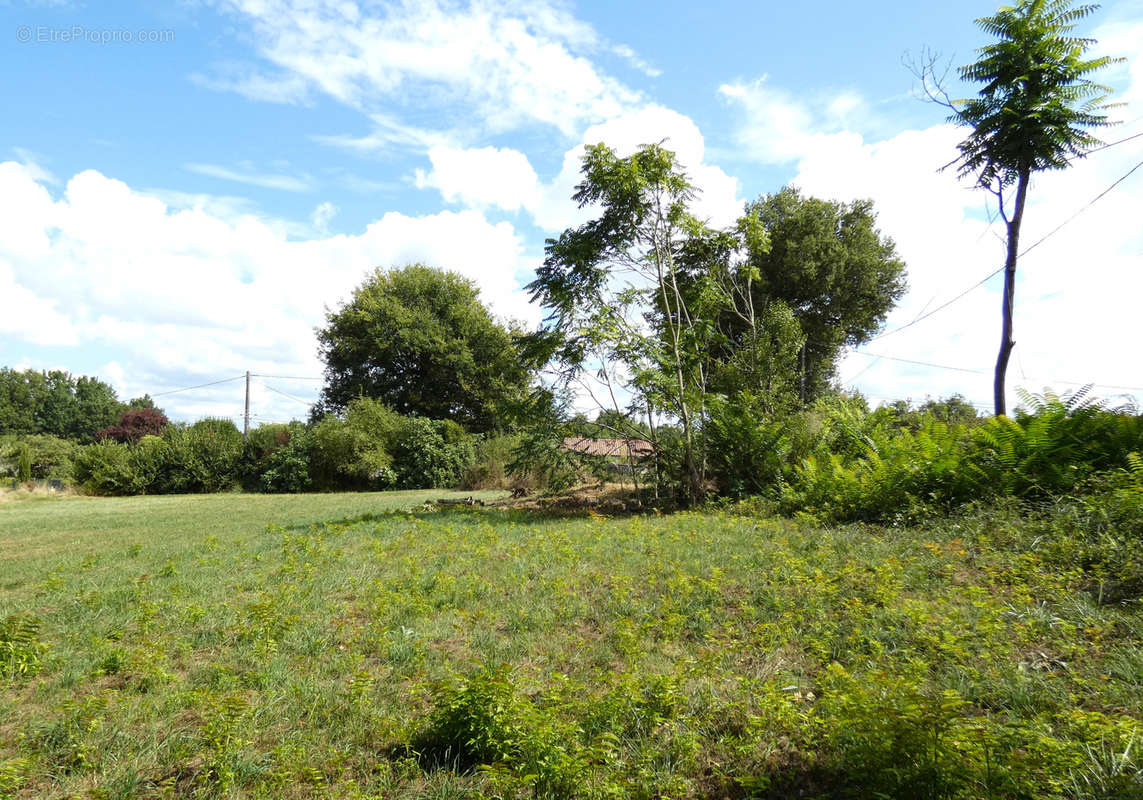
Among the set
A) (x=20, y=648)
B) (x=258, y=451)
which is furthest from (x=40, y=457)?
(x=20, y=648)

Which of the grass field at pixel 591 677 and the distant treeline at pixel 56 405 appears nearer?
the grass field at pixel 591 677

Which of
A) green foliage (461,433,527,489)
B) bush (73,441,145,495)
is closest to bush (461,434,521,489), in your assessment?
green foliage (461,433,527,489)

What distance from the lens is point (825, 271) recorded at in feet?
79.7

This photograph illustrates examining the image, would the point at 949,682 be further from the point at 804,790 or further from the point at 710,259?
the point at 710,259

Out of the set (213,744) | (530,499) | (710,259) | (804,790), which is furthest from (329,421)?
(804,790)

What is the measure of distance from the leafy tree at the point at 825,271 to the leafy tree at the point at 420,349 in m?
14.9

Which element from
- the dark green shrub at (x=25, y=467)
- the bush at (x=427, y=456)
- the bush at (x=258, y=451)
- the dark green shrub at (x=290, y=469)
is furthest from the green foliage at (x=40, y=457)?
the bush at (x=427, y=456)

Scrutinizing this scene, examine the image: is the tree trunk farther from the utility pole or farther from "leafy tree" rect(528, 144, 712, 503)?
the utility pole

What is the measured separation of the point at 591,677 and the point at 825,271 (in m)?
24.5

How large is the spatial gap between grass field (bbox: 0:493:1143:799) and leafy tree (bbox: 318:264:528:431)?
25.5m

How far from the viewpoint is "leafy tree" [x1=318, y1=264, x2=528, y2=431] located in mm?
31844

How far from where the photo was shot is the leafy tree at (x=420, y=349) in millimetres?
31844

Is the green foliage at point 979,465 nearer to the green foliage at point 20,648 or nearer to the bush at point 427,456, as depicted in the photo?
the green foliage at point 20,648

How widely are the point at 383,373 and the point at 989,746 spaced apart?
33.8m
